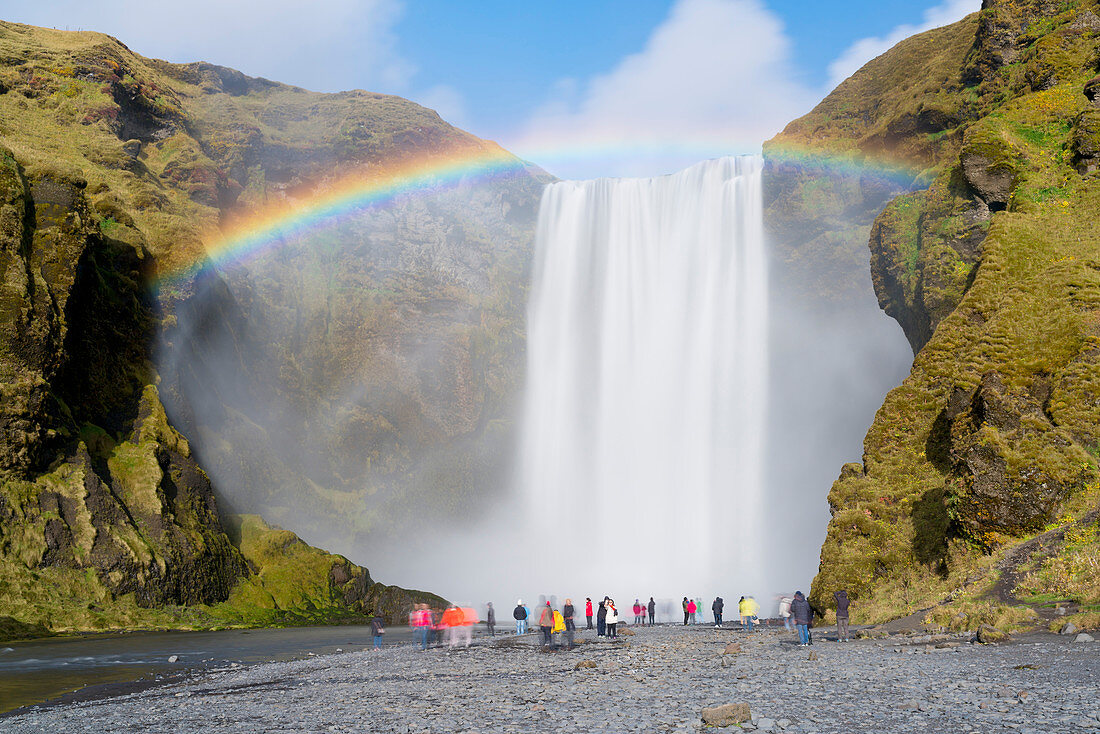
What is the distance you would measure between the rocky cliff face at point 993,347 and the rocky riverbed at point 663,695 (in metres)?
5.62

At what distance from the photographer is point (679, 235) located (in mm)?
72188

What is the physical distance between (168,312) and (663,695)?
4806 cm

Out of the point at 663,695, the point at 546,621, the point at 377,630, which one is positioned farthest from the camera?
the point at 377,630

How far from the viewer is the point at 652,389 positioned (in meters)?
71.2

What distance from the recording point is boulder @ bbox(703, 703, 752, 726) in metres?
8.12

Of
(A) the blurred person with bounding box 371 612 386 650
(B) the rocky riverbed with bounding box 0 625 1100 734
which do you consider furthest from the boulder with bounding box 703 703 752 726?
(A) the blurred person with bounding box 371 612 386 650

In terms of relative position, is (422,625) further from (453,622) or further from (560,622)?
(560,622)

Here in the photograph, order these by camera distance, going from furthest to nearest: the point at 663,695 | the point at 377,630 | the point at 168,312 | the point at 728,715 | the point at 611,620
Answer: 1. the point at 168,312
2. the point at 611,620
3. the point at 377,630
4. the point at 663,695
5. the point at 728,715

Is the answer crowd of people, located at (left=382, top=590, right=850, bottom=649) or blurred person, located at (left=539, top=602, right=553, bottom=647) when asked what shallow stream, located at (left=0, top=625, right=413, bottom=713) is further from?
blurred person, located at (left=539, top=602, right=553, bottom=647)

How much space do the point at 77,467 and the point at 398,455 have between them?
3870cm

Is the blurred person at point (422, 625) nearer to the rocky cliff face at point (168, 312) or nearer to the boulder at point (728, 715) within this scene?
the rocky cliff face at point (168, 312)

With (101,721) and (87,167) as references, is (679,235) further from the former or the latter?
(101,721)

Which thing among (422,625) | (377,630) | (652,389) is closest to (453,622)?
(422,625)

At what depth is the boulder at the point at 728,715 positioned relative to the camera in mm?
8125
